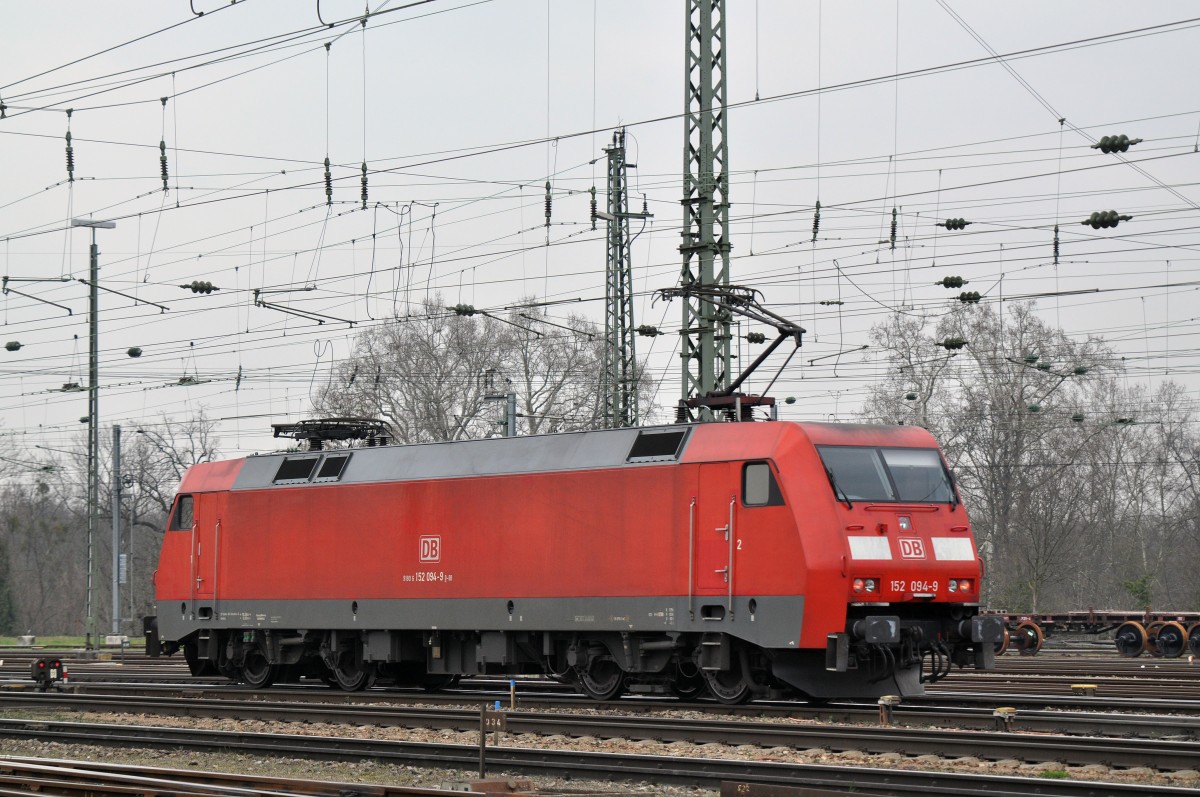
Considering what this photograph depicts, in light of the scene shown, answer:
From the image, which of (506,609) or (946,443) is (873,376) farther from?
(506,609)

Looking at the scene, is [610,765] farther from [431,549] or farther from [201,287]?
[201,287]

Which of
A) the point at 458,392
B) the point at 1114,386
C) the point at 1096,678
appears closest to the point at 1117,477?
the point at 1114,386

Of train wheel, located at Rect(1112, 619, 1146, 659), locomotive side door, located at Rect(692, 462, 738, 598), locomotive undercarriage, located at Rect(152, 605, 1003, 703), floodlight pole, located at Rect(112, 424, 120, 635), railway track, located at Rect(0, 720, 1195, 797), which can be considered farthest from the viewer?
floodlight pole, located at Rect(112, 424, 120, 635)

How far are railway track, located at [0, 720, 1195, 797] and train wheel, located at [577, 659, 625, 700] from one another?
17.7 ft

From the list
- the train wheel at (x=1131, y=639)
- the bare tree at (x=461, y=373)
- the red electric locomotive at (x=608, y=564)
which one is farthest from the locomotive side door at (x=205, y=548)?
the bare tree at (x=461, y=373)

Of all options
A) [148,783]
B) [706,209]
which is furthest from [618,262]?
[148,783]

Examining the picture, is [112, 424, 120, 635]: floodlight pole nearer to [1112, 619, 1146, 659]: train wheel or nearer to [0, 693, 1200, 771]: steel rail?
[0, 693, 1200, 771]: steel rail

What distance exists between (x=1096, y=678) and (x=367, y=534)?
469 inches

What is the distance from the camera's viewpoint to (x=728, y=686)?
62.6 feet

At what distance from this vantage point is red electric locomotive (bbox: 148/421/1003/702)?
18.1m

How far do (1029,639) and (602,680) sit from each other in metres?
18.2

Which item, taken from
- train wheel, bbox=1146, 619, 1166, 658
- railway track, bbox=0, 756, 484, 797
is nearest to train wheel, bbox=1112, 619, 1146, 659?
train wheel, bbox=1146, 619, 1166, 658

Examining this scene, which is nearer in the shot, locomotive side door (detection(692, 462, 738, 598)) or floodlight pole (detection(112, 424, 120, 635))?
locomotive side door (detection(692, 462, 738, 598))

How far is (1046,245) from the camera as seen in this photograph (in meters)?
29.5
